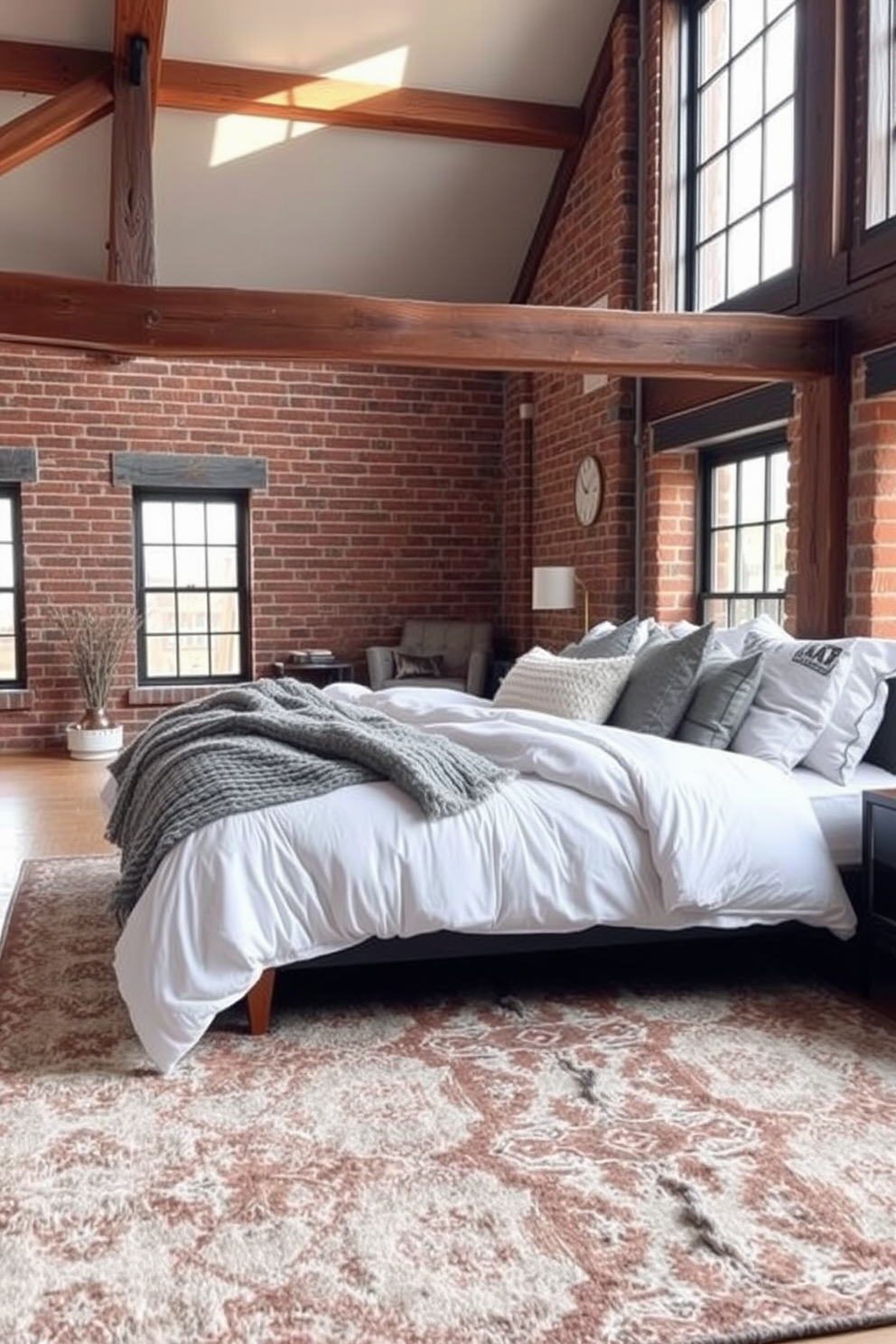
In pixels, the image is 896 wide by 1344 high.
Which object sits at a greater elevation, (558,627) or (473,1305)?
(558,627)

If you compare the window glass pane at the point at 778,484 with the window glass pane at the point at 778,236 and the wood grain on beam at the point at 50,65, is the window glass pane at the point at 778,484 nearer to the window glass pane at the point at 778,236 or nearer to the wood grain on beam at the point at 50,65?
the window glass pane at the point at 778,236

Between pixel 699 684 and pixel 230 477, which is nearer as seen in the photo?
pixel 699 684

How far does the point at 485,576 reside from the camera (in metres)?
8.21

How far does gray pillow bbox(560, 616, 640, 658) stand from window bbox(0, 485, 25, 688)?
4.45 m

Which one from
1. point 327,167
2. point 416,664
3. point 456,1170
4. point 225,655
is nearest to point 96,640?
point 225,655

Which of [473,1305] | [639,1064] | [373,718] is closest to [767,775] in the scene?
[639,1064]

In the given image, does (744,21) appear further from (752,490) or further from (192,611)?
(192,611)

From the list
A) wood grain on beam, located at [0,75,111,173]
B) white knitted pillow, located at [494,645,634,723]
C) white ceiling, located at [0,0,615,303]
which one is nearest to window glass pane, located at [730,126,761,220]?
white ceiling, located at [0,0,615,303]

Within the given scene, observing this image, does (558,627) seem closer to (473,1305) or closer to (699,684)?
(699,684)

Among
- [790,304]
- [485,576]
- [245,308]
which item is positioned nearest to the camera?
[245,308]

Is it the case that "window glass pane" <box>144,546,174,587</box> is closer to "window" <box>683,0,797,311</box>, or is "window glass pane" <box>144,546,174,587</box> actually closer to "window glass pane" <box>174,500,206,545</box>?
"window glass pane" <box>174,500,206,545</box>

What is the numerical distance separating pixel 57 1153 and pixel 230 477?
5857mm

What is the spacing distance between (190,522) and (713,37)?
4.42 metres

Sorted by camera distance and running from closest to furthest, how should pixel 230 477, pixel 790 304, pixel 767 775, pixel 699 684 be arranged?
1. pixel 767 775
2. pixel 699 684
3. pixel 790 304
4. pixel 230 477
